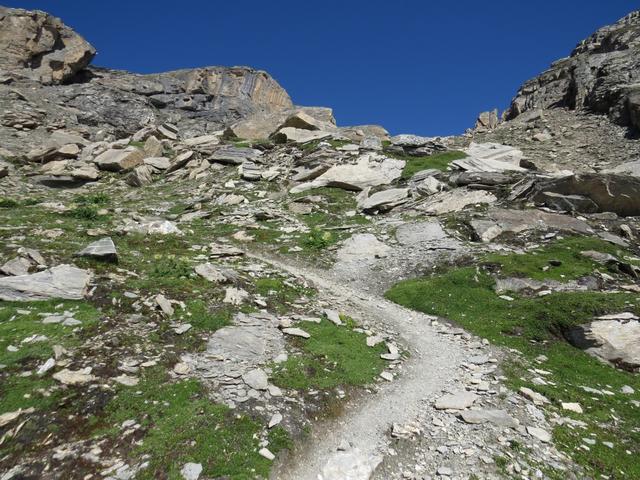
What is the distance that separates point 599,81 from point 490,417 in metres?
68.2

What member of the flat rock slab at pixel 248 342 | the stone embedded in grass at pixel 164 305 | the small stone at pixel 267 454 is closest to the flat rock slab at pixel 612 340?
the flat rock slab at pixel 248 342

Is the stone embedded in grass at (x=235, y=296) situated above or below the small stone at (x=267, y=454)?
above

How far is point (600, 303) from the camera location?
Answer: 16672 mm

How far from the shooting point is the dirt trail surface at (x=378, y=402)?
9305mm

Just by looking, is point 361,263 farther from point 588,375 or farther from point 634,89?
point 634,89

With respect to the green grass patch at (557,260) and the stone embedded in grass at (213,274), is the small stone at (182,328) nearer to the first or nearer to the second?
the stone embedded in grass at (213,274)

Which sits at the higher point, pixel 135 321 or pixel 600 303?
pixel 600 303

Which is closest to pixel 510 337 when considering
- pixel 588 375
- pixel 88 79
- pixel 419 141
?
pixel 588 375

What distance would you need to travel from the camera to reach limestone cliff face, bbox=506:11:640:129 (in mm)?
52125

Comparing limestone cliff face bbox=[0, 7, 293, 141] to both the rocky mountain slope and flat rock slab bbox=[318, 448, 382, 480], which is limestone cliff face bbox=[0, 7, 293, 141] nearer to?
the rocky mountain slope

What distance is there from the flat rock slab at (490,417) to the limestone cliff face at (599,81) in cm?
5368

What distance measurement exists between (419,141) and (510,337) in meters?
41.1

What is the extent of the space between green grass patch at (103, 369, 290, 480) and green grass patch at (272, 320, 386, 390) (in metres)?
2.31

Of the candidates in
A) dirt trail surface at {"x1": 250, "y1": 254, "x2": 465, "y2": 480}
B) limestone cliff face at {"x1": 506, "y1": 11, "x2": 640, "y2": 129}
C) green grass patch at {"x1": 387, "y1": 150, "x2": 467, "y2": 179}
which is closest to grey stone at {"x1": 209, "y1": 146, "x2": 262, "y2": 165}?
green grass patch at {"x1": 387, "y1": 150, "x2": 467, "y2": 179}
